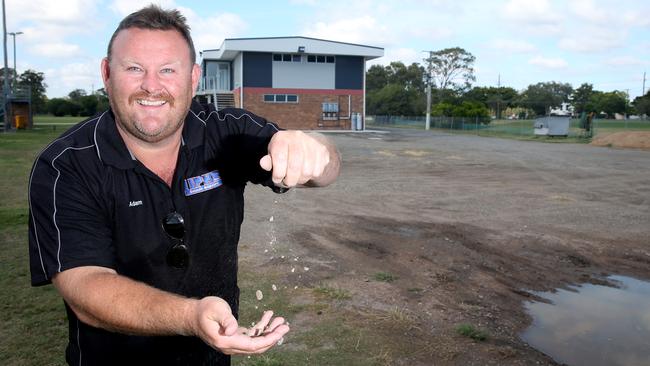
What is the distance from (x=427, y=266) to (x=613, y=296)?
2.15 metres

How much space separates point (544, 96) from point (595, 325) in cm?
9311

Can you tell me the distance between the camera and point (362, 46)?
48656mm

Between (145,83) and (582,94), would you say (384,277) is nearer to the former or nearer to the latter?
(145,83)

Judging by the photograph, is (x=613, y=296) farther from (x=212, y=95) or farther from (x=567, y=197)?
(x=212, y=95)

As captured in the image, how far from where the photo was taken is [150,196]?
8.48 feet

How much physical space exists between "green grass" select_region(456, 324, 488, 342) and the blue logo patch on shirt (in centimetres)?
317

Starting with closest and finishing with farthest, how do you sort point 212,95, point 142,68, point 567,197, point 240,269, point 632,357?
1. point 142,68
2. point 632,357
3. point 240,269
4. point 567,197
5. point 212,95

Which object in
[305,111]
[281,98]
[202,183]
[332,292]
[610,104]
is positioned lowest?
[332,292]

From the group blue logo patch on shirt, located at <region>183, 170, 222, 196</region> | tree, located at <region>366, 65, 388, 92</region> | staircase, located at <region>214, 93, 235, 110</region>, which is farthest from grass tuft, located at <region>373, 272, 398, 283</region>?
tree, located at <region>366, 65, 388, 92</region>

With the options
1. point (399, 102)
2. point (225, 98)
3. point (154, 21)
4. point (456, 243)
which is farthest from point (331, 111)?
point (154, 21)

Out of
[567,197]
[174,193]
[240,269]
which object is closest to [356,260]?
[240,269]

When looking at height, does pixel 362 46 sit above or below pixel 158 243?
above

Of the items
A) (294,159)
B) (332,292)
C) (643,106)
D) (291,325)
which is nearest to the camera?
(294,159)

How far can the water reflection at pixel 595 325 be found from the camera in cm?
484
